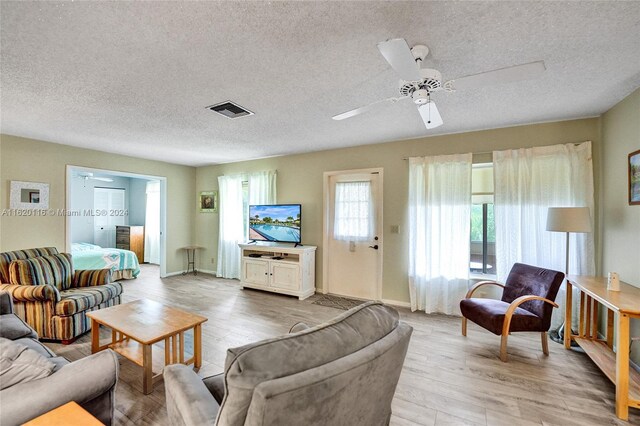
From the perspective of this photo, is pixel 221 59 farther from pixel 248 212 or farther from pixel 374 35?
pixel 248 212

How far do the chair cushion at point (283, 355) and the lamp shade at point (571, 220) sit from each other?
2.67 m

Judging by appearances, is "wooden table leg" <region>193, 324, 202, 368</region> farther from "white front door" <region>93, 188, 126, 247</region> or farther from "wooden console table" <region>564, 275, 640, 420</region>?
"white front door" <region>93, 188, 126, 247</region>

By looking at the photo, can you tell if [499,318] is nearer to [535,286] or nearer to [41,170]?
[535,286]

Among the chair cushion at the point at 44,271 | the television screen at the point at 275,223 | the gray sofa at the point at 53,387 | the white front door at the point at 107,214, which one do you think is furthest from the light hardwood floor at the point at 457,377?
the white front door at the point at 107,214

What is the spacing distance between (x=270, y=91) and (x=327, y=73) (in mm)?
581

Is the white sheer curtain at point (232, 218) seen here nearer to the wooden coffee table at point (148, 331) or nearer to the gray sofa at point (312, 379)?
the wooden coffee table at point (148, 331)

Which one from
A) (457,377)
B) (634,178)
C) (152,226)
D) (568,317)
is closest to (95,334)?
(457,377)

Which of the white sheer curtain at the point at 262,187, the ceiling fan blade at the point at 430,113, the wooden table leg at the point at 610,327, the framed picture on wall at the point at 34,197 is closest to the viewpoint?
the ceiling fan blade at the point at 430,113

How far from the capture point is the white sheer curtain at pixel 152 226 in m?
7.15

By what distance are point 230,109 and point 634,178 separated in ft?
12.3

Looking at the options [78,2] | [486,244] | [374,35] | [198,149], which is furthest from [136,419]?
[486,244]

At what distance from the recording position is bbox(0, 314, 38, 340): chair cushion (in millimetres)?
2036

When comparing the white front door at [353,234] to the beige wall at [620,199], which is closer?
the beige wall at [620,199]

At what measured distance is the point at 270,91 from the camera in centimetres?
242
